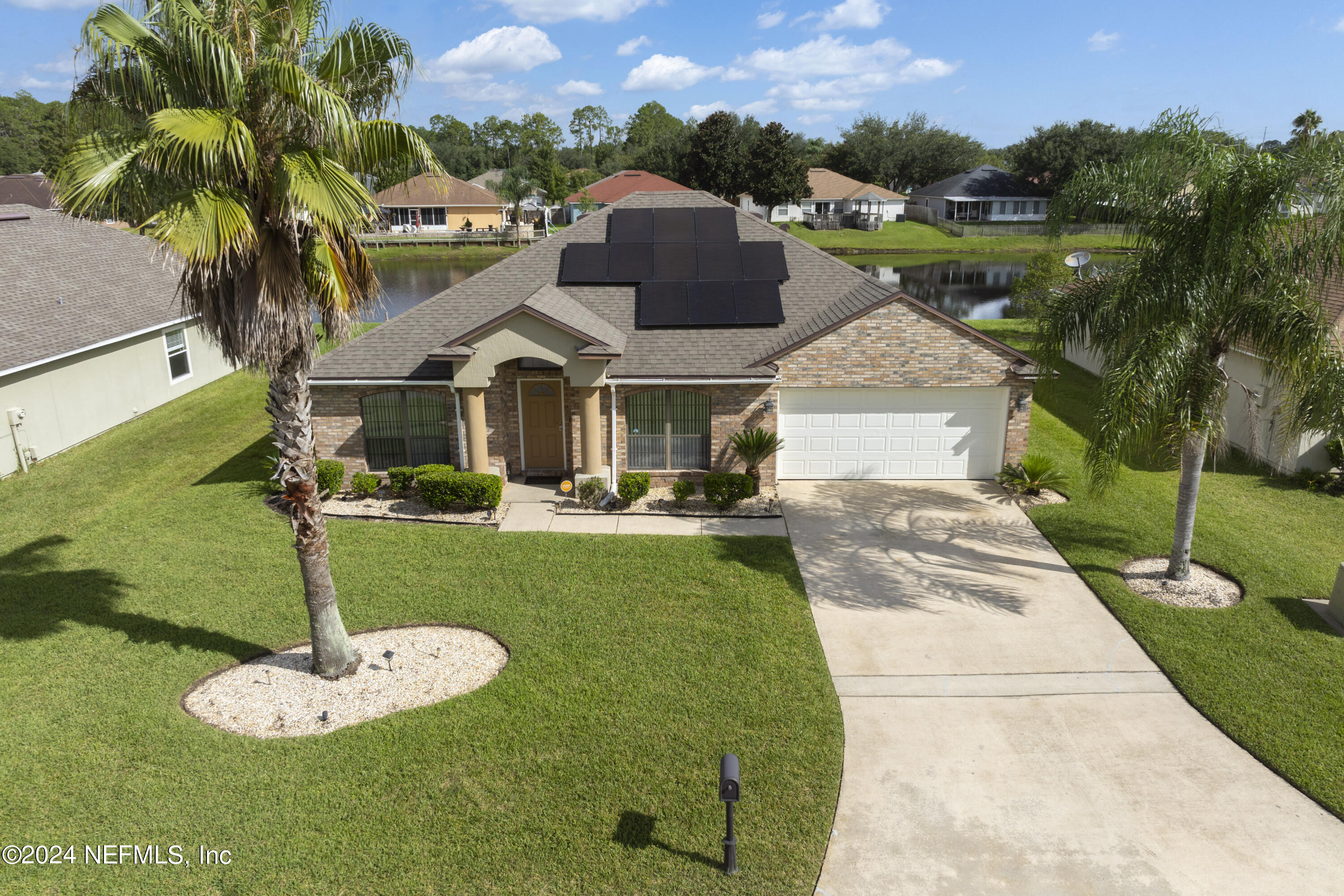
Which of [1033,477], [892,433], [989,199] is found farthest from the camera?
[989,199]

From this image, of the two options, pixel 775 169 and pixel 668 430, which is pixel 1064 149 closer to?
pixel 775 169

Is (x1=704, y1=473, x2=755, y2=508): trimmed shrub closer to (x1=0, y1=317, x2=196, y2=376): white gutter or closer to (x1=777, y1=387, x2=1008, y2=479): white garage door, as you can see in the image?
(x1=777, y1=387, x2=1008, y2=479): white garage door

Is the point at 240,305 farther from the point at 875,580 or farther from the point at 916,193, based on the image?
the point at 916,193

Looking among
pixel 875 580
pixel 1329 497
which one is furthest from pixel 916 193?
pixel 875 580

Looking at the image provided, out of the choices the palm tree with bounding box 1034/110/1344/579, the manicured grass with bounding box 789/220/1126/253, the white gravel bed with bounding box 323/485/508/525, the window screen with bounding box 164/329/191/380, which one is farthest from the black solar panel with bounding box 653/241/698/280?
the manicured grass with bounding box 789/220/1126/253

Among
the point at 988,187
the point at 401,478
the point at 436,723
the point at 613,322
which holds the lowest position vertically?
the point at 436,723

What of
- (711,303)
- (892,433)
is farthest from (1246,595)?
(711,303)
